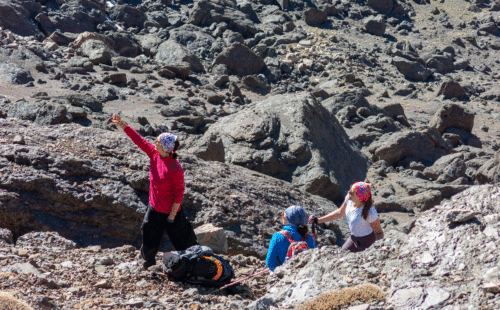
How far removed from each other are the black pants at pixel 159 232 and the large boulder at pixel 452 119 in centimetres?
1508

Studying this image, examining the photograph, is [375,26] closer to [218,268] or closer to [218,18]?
[218,18]

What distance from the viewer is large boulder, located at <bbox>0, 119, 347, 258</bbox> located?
5.81 m

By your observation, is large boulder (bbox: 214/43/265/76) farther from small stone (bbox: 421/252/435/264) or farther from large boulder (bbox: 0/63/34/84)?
small stone (bbox: 421/252/435/264)

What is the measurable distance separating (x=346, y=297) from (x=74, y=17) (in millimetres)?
23257

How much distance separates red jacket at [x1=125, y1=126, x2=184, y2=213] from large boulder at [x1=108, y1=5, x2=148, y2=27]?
2273 centimetres

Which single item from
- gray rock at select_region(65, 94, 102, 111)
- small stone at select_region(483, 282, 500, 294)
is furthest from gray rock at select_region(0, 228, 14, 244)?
gray rock at select_region(65, 94, 102, 111)

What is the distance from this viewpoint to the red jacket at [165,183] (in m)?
4.52

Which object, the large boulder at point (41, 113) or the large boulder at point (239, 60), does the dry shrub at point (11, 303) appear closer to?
the large boulder at point (41, 113)

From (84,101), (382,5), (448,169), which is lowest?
(382,5)

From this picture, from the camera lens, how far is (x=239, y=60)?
72.1 ft

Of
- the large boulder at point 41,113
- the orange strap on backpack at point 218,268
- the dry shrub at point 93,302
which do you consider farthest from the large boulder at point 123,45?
the dry shrub at point 93,302

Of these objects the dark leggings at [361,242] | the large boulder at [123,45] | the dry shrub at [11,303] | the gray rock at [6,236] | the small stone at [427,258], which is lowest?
the large boulder at [123,45]

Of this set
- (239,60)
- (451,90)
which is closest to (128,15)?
(239,60)

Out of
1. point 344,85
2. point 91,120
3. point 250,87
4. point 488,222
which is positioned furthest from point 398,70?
point 488,222
